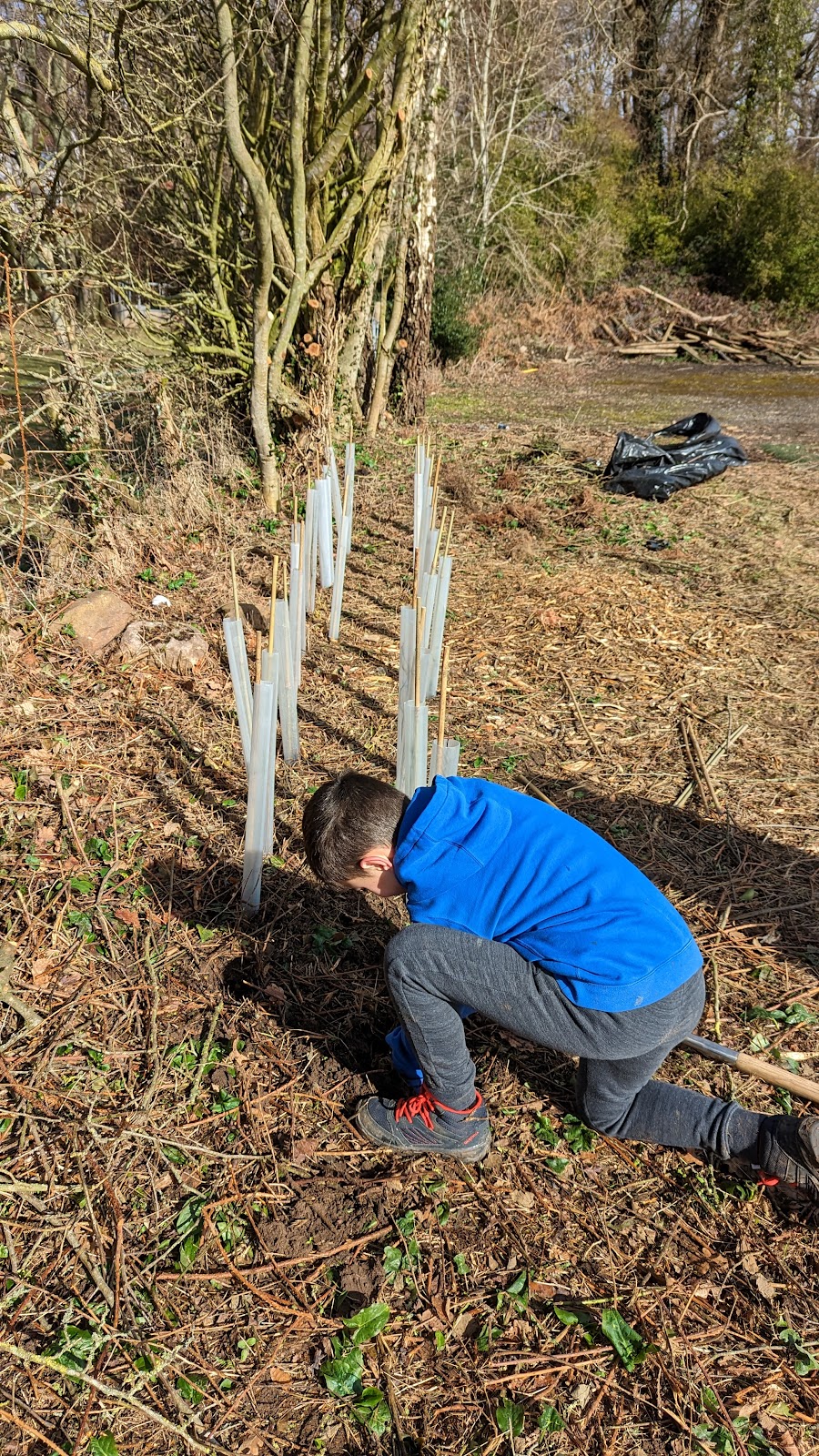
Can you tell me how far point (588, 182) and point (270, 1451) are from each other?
20383mm

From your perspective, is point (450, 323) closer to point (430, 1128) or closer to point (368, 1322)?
point (430, 1128)

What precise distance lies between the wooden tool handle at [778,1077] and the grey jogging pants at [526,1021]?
0.16 m

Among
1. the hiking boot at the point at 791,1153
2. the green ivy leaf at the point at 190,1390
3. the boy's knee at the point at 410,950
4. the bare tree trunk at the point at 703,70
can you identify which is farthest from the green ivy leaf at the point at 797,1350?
the bare tree trunk at the point at 703,70

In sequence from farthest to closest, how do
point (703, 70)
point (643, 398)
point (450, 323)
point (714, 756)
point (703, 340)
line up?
point (703, 70)
point (703, 340)
point (450, 323)
point (643, 398)
point (714, 756)

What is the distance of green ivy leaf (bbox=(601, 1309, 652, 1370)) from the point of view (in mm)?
1643

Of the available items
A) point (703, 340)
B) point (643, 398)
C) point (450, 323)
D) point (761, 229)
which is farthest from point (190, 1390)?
point (761, 229)

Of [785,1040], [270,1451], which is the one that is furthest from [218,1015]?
[785,1040]

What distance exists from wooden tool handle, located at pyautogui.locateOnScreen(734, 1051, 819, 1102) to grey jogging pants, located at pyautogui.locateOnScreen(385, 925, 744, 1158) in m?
0.16

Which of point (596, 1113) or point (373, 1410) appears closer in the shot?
point (373, 1410)

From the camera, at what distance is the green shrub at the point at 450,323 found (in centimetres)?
1281

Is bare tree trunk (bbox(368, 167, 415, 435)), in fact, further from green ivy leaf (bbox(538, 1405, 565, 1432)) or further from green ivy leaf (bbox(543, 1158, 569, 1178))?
green ivy leaf (bbox(538, 1405, 565, 1432))

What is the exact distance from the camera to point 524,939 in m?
1.73

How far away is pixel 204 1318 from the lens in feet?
5.50

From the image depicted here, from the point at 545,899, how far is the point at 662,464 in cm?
592
